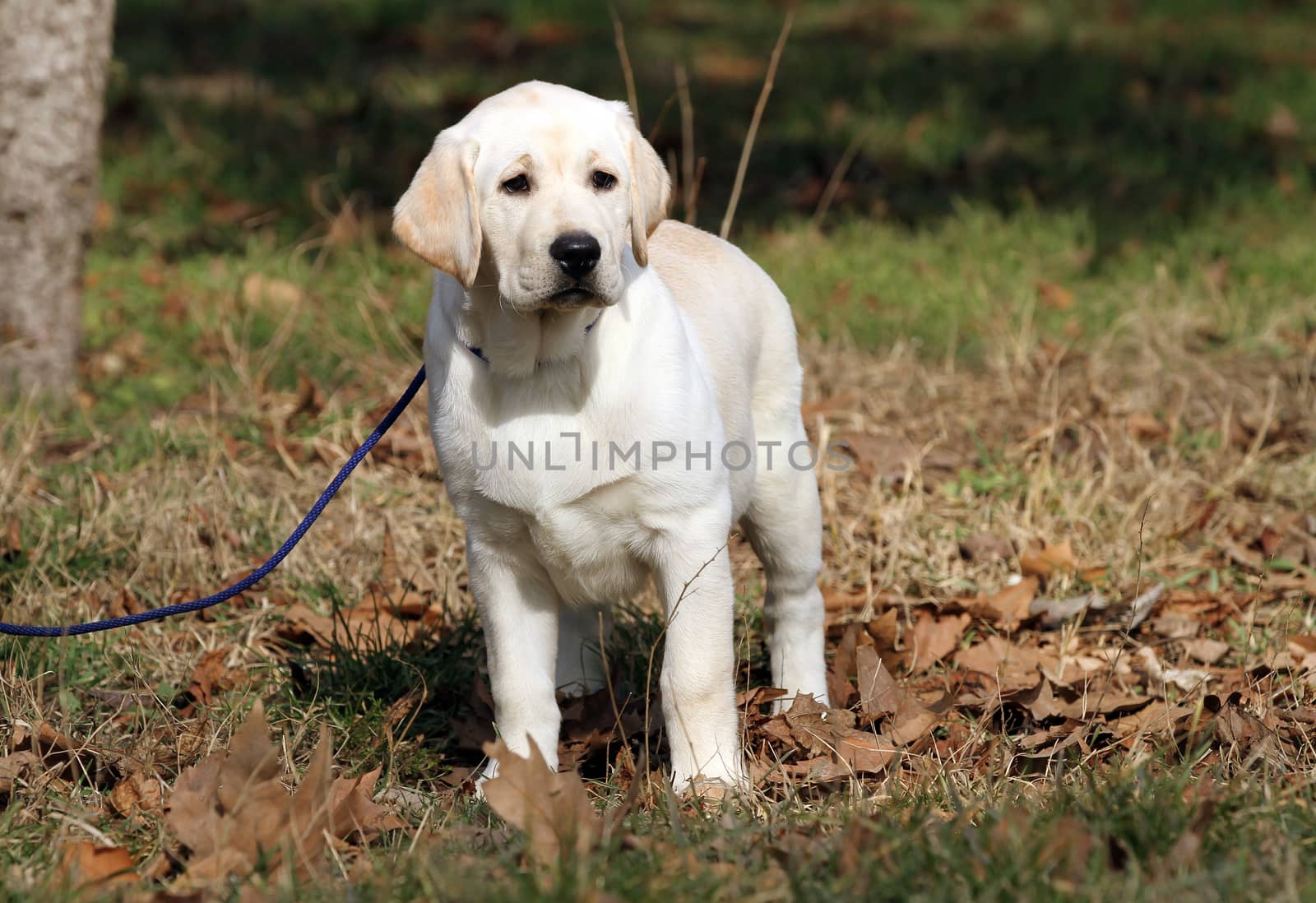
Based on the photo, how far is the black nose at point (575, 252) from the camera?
2.65 meters

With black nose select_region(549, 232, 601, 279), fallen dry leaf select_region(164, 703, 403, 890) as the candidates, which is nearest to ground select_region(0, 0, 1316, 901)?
fallen dry leaf select_region(164, 703, 403, 890)

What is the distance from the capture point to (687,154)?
6.21 m

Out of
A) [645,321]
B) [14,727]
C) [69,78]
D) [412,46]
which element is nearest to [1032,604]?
[645,321]

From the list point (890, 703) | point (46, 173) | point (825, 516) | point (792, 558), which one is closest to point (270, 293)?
point (46, 173)

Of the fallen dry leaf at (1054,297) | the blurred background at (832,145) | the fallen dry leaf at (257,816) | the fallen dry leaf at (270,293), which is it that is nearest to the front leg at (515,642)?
the fallen dry leaf at (257,816)

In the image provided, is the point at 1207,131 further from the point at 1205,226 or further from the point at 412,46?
the point at 412,46

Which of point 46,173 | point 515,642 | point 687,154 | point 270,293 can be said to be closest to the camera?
point 515,642

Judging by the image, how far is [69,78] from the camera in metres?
4.82

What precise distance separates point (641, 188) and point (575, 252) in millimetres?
324

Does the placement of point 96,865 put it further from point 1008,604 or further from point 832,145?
point 832,145

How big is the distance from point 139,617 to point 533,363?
3.78 feet

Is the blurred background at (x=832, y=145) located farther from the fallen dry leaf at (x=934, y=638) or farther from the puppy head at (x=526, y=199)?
the puppy head at (x=526, y=199)

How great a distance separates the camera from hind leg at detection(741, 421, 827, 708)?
3.51 m

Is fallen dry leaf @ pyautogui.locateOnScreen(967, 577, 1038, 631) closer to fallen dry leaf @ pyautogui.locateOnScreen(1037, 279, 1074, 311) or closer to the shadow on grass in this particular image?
fallen dry leaf @ pyautogui.locateOnScreen(1037, 279, 1074, 311)
